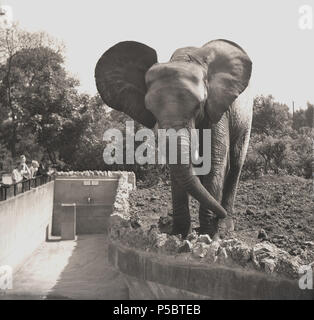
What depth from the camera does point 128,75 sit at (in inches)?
334

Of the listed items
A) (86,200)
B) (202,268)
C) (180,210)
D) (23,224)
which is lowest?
(23,224)

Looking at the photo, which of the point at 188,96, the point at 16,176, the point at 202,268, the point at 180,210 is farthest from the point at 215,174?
the point at 16,176

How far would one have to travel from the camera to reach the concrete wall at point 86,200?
2088cm

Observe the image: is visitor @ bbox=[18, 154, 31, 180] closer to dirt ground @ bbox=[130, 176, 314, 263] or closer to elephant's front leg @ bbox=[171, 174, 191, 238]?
dirt ground @ bbox=[130, 176, 314, 263]

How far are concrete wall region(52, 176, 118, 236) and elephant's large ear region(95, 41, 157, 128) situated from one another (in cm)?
1256

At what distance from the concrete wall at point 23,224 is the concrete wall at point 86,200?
64.3 inches

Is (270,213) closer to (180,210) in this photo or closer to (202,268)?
(180,210)

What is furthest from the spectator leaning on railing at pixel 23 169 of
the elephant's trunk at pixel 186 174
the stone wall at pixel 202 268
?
the elephant's trunk at pixel 186 174

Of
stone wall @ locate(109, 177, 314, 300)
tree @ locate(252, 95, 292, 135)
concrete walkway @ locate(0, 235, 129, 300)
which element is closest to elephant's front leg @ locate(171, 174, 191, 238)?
stone wall @ locate(109, 177, 314, 300)

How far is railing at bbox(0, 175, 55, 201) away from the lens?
1151 cm

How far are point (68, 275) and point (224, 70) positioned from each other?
297 inches

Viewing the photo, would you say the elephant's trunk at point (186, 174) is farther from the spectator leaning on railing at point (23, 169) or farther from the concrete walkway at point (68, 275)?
the spectator leaning on railing at point (23, 169)

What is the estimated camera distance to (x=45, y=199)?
18.7 meters
